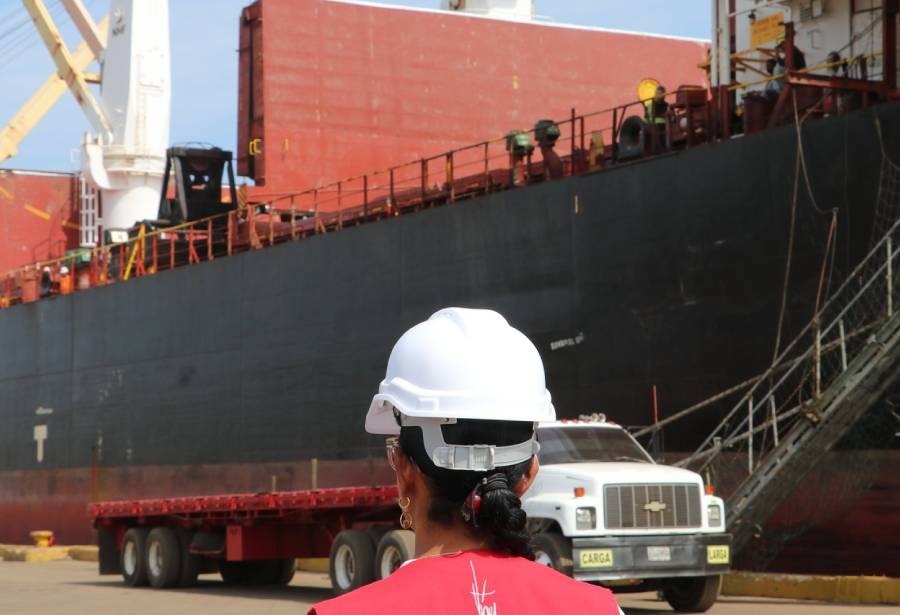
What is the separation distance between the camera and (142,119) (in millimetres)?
35000

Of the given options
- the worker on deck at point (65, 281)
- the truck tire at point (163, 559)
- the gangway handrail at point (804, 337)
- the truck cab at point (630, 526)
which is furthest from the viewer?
the worker on deck at point (65, 281)

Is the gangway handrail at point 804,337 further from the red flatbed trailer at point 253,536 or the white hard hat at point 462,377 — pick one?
the white hard hat at point 462,377

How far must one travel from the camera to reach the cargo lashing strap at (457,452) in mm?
2113

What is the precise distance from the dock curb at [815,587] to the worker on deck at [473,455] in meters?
12.0

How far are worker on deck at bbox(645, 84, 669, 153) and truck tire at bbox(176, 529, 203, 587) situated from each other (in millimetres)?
7721

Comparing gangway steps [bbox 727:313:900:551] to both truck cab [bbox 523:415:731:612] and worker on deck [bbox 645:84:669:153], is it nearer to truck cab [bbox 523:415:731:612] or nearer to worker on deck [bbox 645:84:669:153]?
truck cab [bbox 523:415:731:612]

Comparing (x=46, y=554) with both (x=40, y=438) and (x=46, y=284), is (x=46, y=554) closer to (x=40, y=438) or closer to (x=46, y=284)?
(x=40, y=438)

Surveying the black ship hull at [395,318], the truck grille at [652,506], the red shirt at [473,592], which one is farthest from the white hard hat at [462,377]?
the black ship hull at [395,318]

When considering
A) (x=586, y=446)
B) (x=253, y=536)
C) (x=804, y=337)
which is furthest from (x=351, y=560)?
(x=804, y=337)

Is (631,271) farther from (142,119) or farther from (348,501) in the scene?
(142,119)

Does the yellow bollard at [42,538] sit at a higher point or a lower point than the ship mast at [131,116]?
lower

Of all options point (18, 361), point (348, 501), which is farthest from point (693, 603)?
point (18, 361)

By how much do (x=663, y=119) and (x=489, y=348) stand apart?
59.3ft

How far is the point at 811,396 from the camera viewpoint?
51.5 feet
